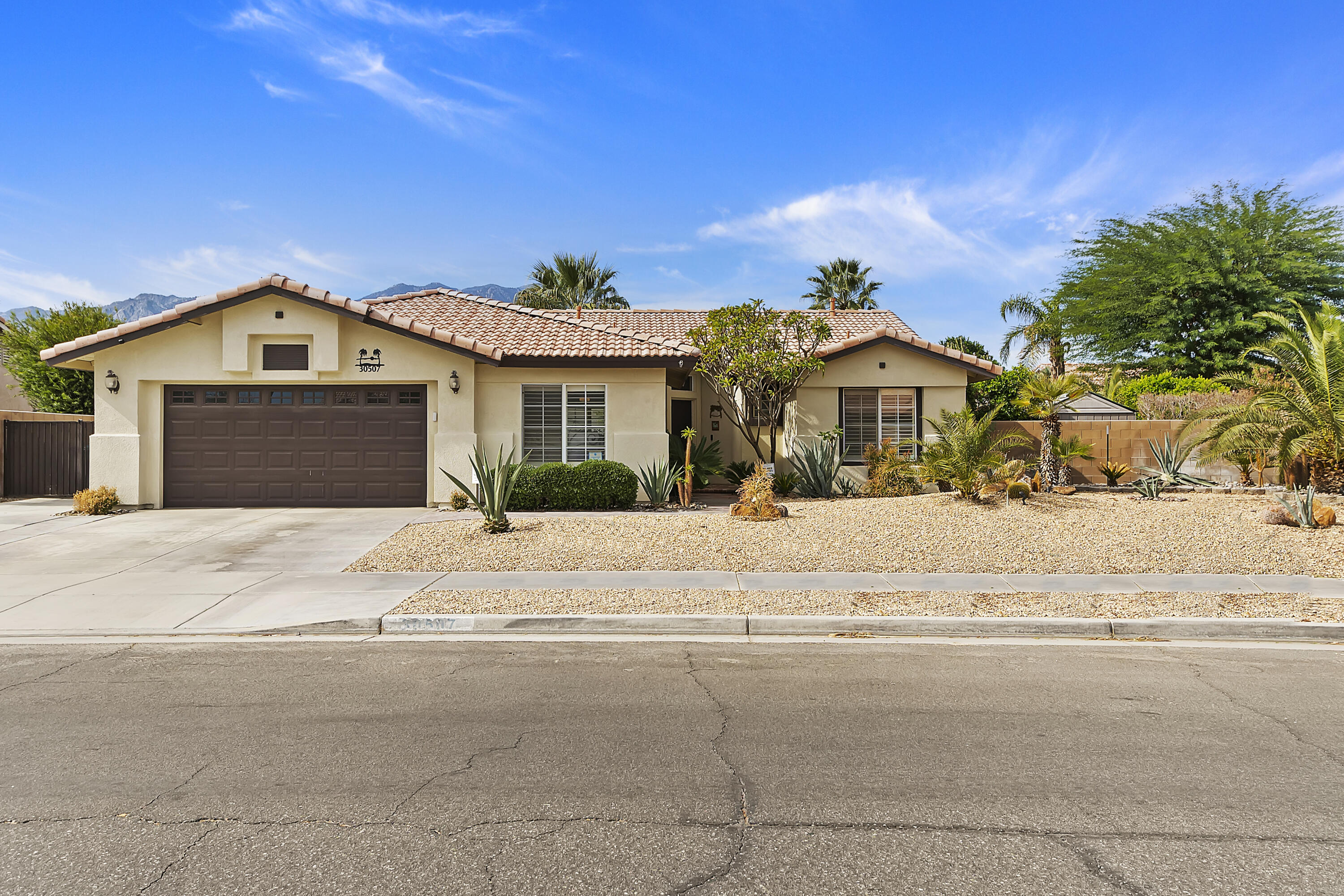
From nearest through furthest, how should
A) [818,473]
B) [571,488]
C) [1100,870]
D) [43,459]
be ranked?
[1100,870] → [571,488] → [818,473] → [43,459]

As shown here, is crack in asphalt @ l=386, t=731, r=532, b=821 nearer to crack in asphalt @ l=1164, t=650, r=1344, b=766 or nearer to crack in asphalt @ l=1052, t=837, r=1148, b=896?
crack in asphalt @ l=1052, t=837, r=1148, b=896

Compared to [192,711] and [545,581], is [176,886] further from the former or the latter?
[545,581]

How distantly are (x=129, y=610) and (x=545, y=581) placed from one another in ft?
14.0

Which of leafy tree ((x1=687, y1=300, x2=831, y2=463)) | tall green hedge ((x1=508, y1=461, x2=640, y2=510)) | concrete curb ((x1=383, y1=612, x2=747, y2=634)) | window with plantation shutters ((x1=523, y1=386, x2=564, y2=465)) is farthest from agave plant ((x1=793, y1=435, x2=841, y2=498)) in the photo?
concrete curb ((x1=383, y1=612, x2=747, y2=634))

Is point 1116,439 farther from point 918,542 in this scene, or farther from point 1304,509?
point 918,542

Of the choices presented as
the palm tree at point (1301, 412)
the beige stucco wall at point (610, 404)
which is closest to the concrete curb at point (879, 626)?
the palm tree at point (1301, 412)

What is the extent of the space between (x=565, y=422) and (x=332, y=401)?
4.65m

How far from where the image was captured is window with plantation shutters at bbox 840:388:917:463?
60.6ft

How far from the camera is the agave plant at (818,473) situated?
16562mm

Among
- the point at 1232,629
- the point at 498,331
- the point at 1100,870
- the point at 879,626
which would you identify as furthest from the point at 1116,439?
the point at 1100,870

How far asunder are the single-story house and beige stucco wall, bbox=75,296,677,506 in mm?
28

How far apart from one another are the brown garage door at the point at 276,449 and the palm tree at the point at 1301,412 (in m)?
15.2

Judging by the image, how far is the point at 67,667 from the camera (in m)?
6.51

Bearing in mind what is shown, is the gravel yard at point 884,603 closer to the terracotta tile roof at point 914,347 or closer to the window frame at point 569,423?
the window frame at point 569,423
